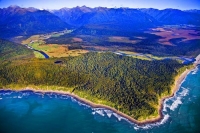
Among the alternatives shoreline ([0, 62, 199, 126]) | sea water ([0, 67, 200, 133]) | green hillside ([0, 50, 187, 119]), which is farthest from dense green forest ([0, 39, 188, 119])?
sea water ([0, 67, 200, 133])

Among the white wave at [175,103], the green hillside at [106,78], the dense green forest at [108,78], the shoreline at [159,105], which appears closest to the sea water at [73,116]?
the white wave at [175,103]

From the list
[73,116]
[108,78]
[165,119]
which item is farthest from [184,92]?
[73,116]

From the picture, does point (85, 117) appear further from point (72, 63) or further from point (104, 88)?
point (72, 63)

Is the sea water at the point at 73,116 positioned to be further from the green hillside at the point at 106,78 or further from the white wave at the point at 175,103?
the green hillside at the point at 106,78

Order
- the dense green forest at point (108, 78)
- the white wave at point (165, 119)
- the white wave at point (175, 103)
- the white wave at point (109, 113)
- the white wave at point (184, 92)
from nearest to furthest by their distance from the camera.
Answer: the white wave at point (165, 119)
the white wave at point (109, 113)
the white wave at point (175, 103)
the dense green forest at point (108, 78)
the white wave at point (184, 92)

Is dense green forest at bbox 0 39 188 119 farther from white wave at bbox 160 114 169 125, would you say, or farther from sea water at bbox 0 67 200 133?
sea water at bbox 0 67 200 133
